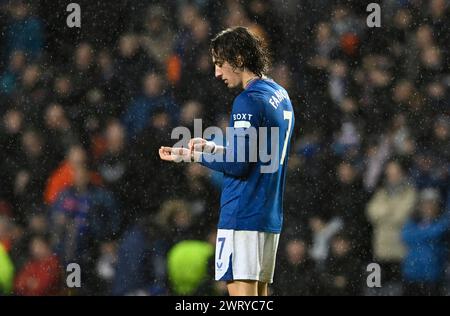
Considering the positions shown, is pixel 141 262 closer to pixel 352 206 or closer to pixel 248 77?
pixel 352 206

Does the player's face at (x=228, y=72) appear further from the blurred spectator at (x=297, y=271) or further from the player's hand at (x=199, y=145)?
the blurred spectator at (x=297, y=271)

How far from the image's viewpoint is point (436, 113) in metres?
5.89

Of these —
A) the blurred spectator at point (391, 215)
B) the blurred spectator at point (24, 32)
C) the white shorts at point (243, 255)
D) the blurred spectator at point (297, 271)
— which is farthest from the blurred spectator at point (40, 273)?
the white shorts at point (243, 255)

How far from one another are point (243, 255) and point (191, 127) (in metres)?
2.42

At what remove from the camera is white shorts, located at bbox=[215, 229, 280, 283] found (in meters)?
3.48

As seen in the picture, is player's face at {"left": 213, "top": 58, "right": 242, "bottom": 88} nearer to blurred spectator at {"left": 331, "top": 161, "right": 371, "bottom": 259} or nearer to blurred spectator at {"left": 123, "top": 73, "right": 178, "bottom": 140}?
blurred spectator at {"left": 123, "top": 73, "right": 178, "bottom": 140}

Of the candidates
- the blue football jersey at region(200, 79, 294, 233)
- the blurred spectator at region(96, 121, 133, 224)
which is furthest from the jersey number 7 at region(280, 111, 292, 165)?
the blurred spectator at region(96, 121, 133, 224)

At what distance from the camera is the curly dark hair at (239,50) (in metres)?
3.55

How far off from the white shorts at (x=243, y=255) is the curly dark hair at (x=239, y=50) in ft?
2.06

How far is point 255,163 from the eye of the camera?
346cm

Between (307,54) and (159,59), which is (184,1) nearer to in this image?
(159,59)

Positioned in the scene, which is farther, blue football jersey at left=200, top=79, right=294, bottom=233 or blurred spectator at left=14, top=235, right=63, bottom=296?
blurred spectator at left=14, top=235, right=63, bottom=296

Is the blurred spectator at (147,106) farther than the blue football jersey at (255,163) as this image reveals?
Yes

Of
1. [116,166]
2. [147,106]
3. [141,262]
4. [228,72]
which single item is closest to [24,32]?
[147,106]
